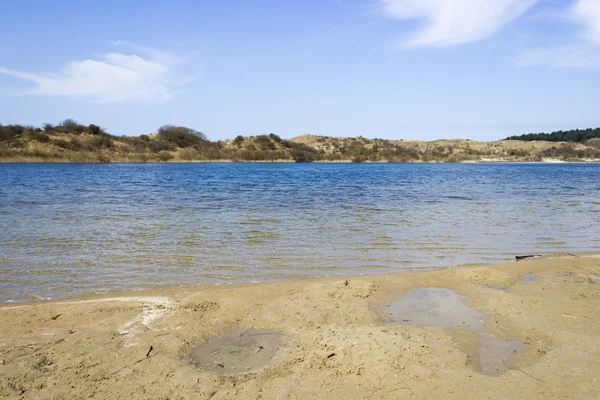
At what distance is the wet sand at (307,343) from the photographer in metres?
3.42

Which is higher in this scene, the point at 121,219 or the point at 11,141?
the point at 11,141

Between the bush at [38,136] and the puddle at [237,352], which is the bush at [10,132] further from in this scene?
the puddle at [237,352]

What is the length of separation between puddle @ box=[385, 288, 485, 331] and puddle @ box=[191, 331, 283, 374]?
1.58m

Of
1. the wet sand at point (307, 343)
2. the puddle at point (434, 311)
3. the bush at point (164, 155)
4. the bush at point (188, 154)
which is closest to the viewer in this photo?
the wet sand at point (307, 343)

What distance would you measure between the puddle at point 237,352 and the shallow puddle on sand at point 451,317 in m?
1.55

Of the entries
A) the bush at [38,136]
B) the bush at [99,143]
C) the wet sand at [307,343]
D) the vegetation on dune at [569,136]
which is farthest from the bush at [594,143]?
the wet sand at [307,343]

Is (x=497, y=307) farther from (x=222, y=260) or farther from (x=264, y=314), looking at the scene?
(x=222, y=260)

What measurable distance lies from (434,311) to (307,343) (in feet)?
6.48

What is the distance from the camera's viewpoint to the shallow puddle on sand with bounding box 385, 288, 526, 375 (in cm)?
398

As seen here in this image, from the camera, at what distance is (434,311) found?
17.6 ft

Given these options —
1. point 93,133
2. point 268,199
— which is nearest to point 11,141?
point 93,133

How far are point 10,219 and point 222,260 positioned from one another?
27.2ft

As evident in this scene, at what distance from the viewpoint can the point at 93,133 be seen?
235 ft

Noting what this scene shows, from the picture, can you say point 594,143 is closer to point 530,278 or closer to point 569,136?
point 569,136
